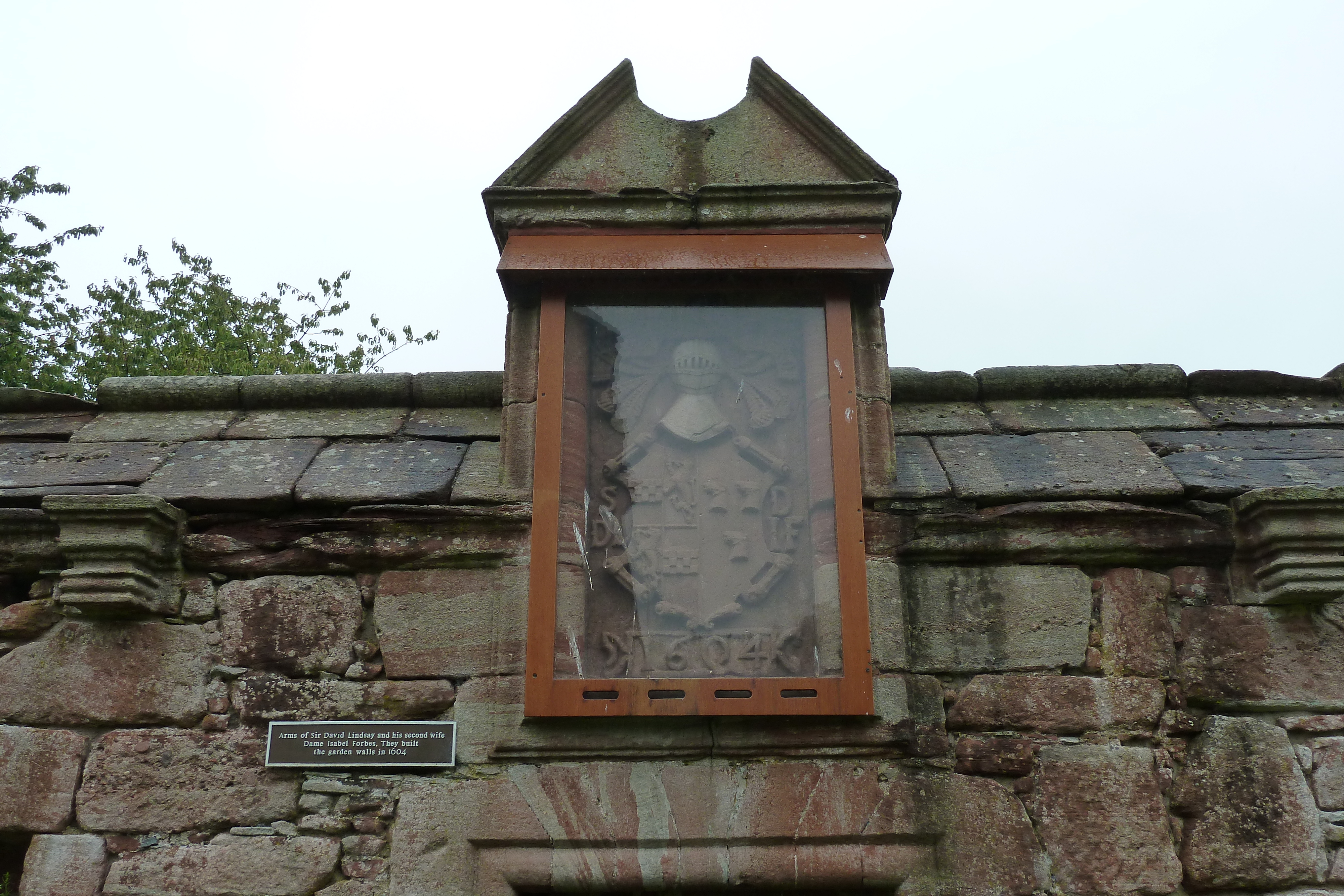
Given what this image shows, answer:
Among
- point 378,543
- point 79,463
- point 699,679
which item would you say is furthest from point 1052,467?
point 79,463

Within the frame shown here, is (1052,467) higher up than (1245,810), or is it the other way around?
(1052,467)

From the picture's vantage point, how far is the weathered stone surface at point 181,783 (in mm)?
3170

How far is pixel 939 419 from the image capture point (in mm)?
4051

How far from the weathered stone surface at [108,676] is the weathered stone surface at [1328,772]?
Result: 11.2ft

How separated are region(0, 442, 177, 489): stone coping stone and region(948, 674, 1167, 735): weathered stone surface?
291 cm

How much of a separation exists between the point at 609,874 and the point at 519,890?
29cm

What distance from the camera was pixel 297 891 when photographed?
307cm

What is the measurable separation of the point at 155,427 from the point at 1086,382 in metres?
3.66

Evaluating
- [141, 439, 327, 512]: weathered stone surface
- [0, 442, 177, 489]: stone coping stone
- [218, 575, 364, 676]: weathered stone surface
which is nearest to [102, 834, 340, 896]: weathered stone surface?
[218, 575, 364, 676]: weathered stone surface

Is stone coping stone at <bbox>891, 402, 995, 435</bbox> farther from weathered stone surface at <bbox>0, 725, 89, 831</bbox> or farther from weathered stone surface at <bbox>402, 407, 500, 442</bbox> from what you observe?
weathered stone surface at <bbox>0, 725, 89, 831</bbox>

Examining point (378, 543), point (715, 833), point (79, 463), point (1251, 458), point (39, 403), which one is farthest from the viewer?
point (39, 403)

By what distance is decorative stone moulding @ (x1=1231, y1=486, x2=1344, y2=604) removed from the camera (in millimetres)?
3234

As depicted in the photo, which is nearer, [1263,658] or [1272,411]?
[1263,658]

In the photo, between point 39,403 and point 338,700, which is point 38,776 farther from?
point 39,403
